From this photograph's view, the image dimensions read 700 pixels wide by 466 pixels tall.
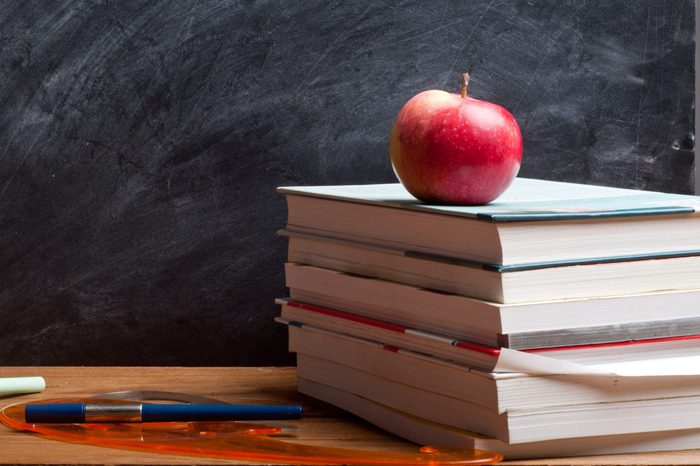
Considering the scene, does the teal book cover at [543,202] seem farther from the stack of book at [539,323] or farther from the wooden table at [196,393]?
the wooden table at [196,393]

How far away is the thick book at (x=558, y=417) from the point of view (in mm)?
915

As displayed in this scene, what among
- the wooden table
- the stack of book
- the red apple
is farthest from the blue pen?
the red apple

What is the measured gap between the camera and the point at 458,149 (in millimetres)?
996

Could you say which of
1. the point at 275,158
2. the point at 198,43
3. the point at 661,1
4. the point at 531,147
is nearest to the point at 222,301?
the point at 275,158

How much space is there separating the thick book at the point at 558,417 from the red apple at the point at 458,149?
20cm

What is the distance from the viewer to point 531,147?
1.43 meters

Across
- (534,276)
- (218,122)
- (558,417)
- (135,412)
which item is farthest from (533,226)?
(218,122)

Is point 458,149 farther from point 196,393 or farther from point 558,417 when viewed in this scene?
point 196,393

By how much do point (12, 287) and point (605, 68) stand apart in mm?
862

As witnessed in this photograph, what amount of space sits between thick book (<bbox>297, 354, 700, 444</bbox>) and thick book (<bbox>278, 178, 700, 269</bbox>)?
0.13 m

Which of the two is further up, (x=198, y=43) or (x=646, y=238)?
(x=198, y=43)

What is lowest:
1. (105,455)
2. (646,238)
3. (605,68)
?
(105,455)

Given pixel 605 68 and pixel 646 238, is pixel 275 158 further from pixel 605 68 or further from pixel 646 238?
pixel 646 238

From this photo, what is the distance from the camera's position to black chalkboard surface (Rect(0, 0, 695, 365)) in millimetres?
1384
